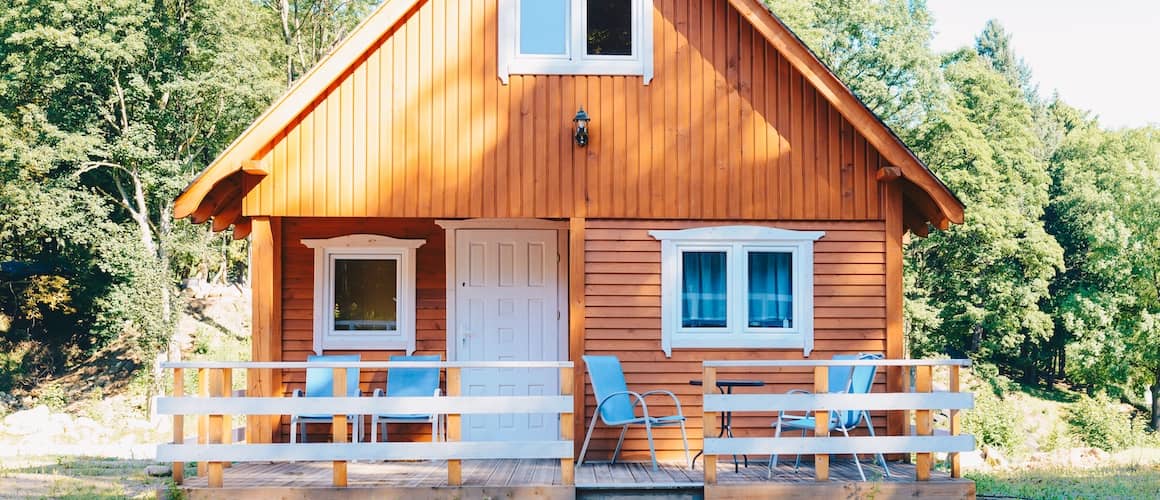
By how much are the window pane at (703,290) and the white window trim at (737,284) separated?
5cm

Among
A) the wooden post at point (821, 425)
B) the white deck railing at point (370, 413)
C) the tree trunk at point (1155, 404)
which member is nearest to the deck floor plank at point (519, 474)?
the wooden post at point (821, 425)

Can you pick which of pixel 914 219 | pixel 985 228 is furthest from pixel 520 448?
pixel 985 228

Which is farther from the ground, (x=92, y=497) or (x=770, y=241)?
(x=770, y=241)

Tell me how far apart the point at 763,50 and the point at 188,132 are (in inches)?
719

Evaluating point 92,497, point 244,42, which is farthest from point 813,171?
point 244,42

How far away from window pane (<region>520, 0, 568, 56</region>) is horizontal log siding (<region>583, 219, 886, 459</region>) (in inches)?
61.2

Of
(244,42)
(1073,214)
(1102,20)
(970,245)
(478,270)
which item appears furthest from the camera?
(1102,20)

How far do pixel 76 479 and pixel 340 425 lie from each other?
4063mm

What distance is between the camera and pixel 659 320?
28.8 ft

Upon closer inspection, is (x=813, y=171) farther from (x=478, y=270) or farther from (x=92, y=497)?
(x=92, y=497)

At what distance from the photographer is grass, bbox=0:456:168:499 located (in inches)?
344

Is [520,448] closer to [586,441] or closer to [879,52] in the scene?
[586,441]

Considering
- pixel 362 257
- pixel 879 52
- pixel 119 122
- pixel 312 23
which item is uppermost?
pixel 312 23

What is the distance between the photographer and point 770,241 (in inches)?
348
